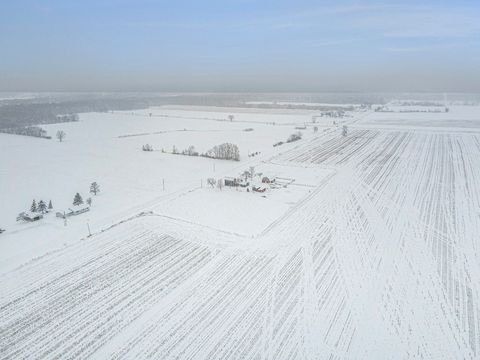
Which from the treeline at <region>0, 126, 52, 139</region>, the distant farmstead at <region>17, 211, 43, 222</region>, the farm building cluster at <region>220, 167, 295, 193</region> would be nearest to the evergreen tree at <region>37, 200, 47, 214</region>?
the distant farmstead at <region>17, 211, 43, 222</region>

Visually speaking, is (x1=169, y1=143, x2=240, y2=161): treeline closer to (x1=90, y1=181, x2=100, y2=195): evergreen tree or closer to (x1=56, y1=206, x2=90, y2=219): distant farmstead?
(x1=90, y1=181, x2=100, y2=195): evergreen tree

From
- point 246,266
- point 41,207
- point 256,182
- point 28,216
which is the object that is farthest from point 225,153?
point 246,266

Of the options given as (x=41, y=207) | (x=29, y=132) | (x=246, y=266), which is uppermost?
(x=29, y=132)

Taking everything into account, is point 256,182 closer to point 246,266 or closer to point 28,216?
point 246,266

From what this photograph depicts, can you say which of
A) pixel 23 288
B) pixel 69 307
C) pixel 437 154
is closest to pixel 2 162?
pixel 23 288

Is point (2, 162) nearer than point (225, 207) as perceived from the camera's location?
No

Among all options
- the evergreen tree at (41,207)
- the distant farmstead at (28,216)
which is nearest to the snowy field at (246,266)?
the distant farmstead at (28,216)

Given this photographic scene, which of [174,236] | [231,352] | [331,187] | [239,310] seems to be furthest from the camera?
[331,187]

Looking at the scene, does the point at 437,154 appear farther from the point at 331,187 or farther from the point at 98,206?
the point at 98,206
